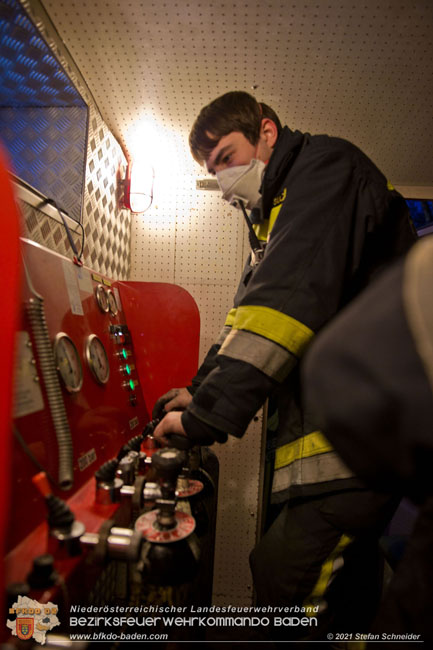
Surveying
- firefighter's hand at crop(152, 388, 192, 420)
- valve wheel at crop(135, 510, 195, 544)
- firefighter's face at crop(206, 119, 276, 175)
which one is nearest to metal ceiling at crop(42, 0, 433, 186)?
firefighter's face at crop(206, 119, 276, 175)

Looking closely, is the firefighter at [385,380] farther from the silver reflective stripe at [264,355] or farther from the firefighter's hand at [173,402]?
the firefighter's hand at [173,402]

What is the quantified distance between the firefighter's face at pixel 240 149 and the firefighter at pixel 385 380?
1395mm

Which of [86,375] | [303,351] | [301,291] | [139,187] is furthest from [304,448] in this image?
[139,187]

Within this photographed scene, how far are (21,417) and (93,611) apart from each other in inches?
20.7

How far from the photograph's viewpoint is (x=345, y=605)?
1.47m

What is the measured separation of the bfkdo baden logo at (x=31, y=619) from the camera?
623mm

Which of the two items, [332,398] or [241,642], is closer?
[332,398]

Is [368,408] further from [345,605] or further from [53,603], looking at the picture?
[345,605]

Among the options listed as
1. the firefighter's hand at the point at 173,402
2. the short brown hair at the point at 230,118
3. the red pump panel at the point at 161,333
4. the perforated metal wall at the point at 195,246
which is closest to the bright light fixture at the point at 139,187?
the perforated metal wall at the point at 195,246

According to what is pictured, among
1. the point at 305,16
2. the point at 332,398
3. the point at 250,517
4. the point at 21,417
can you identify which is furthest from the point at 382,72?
the point at 250,517

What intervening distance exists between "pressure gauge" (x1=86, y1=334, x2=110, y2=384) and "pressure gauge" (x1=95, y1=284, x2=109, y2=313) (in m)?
0.19

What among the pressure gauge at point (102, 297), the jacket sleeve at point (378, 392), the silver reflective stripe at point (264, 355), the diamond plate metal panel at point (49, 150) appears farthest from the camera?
the diamond plate metal panel at point (49, 150)

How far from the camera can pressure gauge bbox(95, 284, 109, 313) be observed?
60.4 inches

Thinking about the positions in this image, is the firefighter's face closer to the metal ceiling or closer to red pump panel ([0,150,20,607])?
the metal ceiling
